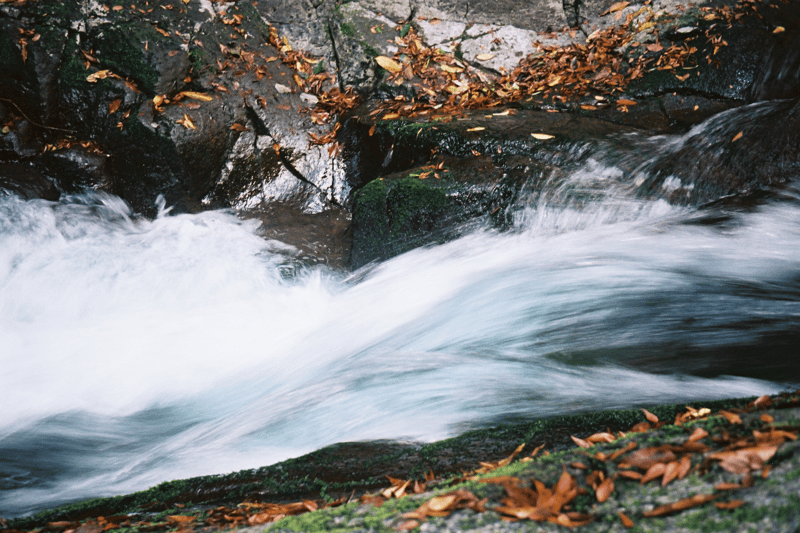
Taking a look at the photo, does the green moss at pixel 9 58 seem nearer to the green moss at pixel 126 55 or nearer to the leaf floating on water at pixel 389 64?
the green moss at pixel 126 55

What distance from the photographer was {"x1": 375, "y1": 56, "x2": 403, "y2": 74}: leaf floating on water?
596 cm

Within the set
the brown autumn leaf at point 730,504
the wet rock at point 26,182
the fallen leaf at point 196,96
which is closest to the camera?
the brown autumn leaf at point 730,504

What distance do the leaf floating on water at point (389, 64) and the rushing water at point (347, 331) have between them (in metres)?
2.82

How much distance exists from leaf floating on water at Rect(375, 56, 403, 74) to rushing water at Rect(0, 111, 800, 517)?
282cm

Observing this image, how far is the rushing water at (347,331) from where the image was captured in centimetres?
259

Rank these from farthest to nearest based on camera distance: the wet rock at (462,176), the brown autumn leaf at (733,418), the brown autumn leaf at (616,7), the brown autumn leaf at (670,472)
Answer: the brown autumn leaf at (616,7) → the wet rock at (462,176) → the brown autumn leaf at (733,418) → the brown autumn leaf at (670,472)

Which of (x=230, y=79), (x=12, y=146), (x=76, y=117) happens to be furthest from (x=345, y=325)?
(x=12, y=146)

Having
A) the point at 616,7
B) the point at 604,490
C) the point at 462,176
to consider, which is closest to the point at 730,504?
the point at 604,490

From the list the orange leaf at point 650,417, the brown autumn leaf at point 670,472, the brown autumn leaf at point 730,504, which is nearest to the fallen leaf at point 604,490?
the brown autumn leaf at point 670,472

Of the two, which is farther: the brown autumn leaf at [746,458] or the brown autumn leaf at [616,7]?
the brown autumn leaf at [616,7]

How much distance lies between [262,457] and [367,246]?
2508mm

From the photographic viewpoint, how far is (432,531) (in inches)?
46.7

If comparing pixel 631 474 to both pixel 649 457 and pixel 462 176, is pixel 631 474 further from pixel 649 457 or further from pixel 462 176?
pixel 462 176

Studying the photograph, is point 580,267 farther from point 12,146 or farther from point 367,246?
point 12,146
